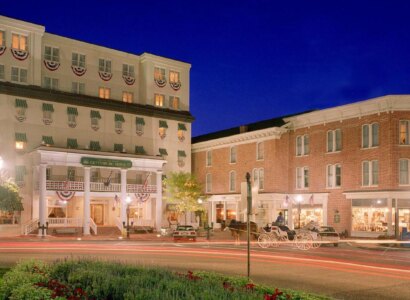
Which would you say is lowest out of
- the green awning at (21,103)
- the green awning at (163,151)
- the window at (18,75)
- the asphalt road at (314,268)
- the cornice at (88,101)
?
the asphalt road at (314,268)

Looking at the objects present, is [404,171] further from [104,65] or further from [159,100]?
[104,65]

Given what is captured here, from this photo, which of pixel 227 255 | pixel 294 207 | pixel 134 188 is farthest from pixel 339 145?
pixel 227 255

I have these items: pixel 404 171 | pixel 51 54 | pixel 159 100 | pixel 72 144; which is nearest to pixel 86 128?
pixel 72 144

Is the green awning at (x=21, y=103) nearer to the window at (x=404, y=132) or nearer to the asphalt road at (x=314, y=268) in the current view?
the asphalt road at (x=314, y=268)

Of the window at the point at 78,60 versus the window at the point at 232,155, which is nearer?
the window at the point at 78,60

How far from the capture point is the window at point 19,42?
159ft

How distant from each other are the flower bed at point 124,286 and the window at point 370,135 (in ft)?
114

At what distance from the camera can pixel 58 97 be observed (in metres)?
50.7

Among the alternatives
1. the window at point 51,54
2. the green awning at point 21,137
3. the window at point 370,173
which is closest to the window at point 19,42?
the window at point 51,54

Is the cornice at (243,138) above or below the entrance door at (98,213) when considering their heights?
above

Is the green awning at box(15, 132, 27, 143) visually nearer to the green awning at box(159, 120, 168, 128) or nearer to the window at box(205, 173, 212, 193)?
the green awning at box(159, 120, 168, 128)

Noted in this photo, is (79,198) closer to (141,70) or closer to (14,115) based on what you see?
(14,115)

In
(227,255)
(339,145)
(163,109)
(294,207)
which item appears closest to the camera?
(227,255)

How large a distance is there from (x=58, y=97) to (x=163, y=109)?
1236 centimetres
